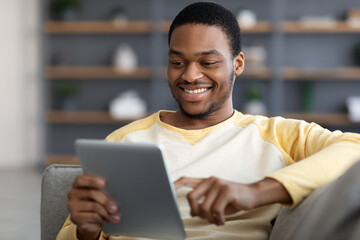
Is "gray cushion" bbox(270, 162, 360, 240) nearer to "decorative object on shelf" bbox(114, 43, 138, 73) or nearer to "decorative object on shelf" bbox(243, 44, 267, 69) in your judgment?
"decorative object on shelf" bbox(243, 44, 267, 69)

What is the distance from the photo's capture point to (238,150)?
1.27m

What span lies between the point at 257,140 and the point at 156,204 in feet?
1.31

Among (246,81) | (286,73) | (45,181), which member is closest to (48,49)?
(246,81)

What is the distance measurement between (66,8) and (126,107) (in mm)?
1208

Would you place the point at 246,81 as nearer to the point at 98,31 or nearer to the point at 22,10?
the point at 98,31

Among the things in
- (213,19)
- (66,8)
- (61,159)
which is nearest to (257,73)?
(66,8)

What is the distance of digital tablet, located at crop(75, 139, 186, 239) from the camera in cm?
91

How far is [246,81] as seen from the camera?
5723 mm

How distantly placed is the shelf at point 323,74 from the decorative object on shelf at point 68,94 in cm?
219

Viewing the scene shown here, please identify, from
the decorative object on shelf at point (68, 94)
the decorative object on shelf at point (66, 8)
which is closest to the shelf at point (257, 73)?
the decorative object on shelf at point (68, 94)

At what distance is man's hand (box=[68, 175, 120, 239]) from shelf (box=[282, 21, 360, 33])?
4771 mm

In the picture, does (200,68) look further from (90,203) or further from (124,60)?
(124,60)

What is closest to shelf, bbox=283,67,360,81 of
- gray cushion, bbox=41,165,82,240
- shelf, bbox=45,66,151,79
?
shelf, bbox=45,66,151,79

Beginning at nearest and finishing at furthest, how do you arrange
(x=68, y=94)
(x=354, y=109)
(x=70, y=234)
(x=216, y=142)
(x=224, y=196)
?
(x=224, y=196), (x=70, y=234), (x=216, y=142), (x=354, y=109), (x=68, y=94)
